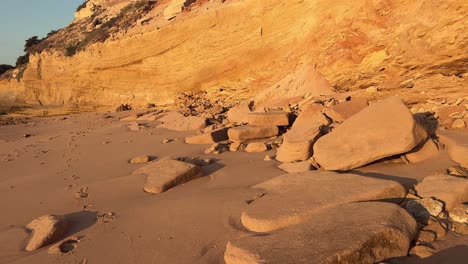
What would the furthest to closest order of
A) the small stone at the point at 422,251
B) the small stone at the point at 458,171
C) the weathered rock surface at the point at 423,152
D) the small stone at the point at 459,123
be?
the small stone at the point at 459,123
the weathered rock surface at the point at 423,152
the small stone at the point at 458,171
the small stone at the point at 422,251

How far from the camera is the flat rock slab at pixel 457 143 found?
3.19 m

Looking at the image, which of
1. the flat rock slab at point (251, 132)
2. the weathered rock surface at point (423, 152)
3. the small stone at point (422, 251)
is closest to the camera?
the small stone at point (422, 251)

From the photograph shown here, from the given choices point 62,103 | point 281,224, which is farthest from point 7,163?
point 62,103

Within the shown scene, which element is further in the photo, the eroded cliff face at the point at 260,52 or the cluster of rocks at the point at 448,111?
the eroded cliff face at the point at 260,52

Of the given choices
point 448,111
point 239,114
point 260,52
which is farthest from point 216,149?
point 260,52

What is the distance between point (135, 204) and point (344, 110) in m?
2.94

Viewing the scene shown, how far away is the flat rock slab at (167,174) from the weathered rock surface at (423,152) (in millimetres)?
2134

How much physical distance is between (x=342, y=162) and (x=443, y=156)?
1010mm

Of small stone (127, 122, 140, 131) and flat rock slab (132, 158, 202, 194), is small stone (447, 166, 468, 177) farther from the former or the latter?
small stone (127, 122, 140, 131)

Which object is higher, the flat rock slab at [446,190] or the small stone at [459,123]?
the small stone at [459,123]

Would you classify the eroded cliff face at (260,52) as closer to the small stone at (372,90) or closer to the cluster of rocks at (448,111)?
the small stone at (372,90)

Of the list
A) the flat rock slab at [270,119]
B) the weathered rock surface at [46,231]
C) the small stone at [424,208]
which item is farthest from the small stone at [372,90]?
the weathered rock surface at [46,231]

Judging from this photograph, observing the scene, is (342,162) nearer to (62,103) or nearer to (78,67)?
(78,67)

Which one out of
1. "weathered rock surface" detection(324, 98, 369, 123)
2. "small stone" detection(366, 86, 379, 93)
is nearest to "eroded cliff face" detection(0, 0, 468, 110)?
"small stone" detection(366, 86, 379, 93)
